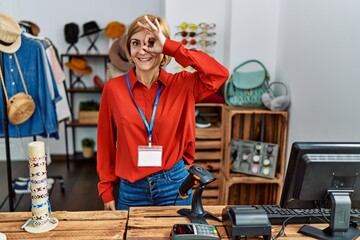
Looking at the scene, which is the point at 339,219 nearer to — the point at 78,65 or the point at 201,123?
the point at 201,123

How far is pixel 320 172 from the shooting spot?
1.06 metres

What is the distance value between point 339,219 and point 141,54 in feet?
3.17

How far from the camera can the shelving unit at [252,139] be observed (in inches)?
102

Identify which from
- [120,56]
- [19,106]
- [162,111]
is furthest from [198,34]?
[162,111]

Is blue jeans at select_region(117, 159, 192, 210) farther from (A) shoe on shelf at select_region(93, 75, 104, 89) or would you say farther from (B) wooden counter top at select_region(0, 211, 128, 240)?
(A) shoe on shelf at select_region(93, 75, 104, 89)

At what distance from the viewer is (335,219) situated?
1.08 metres

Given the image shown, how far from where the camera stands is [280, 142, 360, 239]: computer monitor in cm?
104

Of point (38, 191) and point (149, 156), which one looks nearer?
point (38, 191)

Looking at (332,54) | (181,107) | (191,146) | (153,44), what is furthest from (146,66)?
(332,54)

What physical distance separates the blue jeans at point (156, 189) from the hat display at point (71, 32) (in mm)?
3268

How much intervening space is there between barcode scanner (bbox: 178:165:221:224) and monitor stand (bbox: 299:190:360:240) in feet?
1.19

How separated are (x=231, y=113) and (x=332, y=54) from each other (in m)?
0.85

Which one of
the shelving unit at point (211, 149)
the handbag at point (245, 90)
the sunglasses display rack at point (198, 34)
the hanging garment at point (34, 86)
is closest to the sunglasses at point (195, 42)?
the sunglasses display rack at point (198, 34)

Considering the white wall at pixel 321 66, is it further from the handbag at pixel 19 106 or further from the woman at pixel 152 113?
the handbag at pixel 19 106
